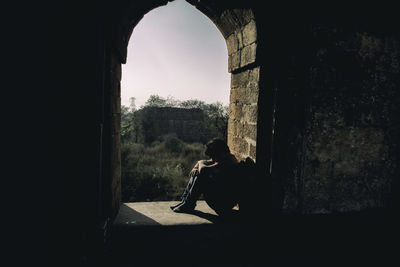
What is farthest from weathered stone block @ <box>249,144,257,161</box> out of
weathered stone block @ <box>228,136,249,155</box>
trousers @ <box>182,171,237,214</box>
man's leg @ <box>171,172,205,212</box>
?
man's leg @ <box>171,172,205,212</box>

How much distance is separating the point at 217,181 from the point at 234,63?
1470 mm

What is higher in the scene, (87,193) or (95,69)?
(95,69)

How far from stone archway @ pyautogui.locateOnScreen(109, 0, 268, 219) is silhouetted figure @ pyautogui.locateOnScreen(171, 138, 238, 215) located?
0.31 m

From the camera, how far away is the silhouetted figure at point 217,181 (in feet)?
7.78

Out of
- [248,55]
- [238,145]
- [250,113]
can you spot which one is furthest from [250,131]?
[248,55]

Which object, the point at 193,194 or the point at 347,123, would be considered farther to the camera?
the point at 193,194

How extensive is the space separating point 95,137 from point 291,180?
192 centimetres

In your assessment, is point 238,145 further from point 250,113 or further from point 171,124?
point 171,124

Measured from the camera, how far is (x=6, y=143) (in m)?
1.74

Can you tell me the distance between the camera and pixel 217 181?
239cm

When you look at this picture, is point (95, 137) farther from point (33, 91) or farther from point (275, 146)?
point (275, 146)

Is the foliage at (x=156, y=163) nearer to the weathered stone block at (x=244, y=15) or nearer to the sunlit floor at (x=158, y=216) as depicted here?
the sunlit floor at (x=158, y=216)

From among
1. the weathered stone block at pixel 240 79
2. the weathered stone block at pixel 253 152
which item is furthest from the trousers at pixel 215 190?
the weathered stone block at pixel 240 79

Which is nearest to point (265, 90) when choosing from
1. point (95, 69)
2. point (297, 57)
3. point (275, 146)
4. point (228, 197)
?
point (297, 57)
